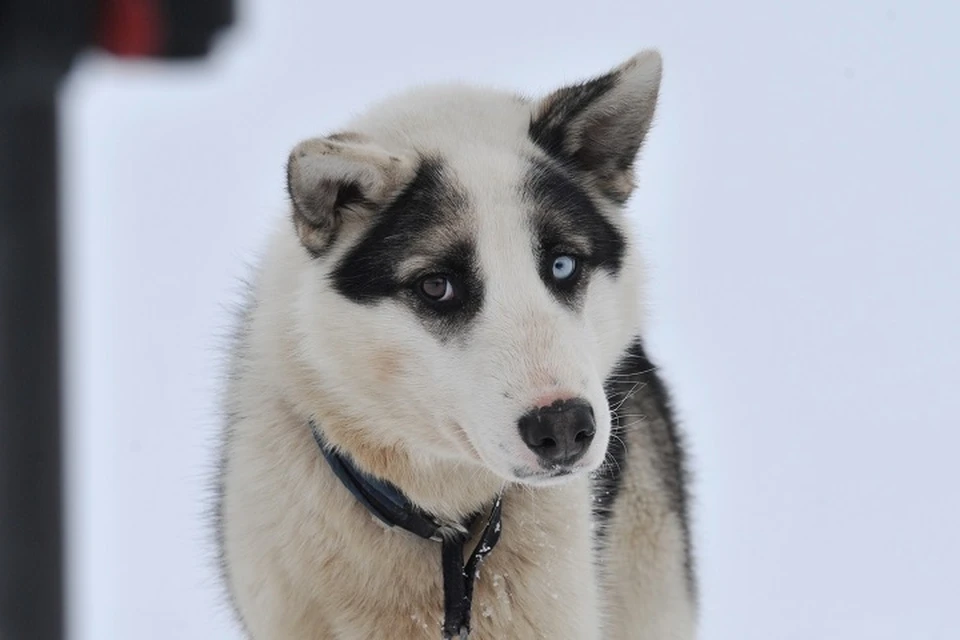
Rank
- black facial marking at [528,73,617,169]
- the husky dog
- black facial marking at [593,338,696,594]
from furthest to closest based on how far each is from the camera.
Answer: black facial marking at [593,338,696,594], black facial marking at [528,73,617,169], the husky dog

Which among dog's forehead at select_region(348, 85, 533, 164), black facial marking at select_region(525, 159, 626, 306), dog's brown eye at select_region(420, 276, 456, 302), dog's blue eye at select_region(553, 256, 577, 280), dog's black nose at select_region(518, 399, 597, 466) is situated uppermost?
dog's forehead at select_region(348, 85, 533, 164)

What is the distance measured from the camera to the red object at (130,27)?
134 inches

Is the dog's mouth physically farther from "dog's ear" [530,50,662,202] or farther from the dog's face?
"dog's ear" [530,50,662,202]

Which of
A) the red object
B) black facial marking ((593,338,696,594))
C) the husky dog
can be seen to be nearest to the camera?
the husky dog

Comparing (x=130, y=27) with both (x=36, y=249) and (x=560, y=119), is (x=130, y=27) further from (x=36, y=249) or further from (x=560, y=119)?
(x=560, y=119)

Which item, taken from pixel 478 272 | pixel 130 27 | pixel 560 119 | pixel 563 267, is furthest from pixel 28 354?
pixel 560 119

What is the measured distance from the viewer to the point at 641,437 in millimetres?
4391

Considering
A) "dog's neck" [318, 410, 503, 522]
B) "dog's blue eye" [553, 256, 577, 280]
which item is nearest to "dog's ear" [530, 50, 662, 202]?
"dog's blue eye" [553, 256, 577, 280]

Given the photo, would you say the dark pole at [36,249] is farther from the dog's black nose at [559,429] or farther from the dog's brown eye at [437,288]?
the dog's black nose at [559,429]

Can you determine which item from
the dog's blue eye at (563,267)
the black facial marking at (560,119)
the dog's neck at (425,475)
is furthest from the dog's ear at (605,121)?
the dog's neck at (425,475)

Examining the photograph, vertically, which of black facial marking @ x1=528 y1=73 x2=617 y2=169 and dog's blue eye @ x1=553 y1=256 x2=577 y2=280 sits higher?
black facial marking @ x1=528 y1=73 x2=617 y2=169

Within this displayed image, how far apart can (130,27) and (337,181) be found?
628mm

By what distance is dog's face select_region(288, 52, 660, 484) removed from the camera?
10.0 ft

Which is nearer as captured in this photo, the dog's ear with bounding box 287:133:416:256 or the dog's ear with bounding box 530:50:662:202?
the dog's ear with bounding box 287:133:416:256
